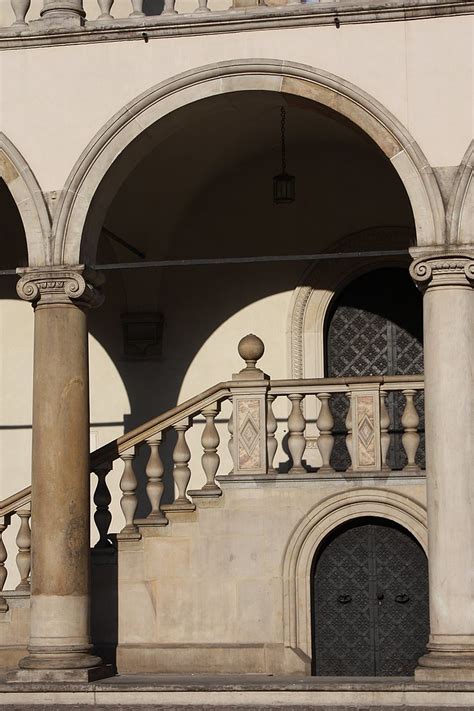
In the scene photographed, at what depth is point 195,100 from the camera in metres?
13.2

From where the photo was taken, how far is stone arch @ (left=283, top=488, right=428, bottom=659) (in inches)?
536

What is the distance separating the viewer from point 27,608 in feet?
45.5

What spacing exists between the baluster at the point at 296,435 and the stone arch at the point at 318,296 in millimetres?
2358

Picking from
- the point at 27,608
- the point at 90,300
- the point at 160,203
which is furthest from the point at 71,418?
the point at 160,203

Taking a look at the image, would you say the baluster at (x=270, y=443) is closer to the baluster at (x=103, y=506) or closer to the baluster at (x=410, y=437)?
the baluster at (x=410, y=437)

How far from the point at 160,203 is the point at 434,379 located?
4.81 meters

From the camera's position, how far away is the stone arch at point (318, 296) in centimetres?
1627

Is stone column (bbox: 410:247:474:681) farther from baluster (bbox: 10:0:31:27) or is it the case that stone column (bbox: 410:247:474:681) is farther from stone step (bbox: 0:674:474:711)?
baluster (bbox: 10:0:31:27)

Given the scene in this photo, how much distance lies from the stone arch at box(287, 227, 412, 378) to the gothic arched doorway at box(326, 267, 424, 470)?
14 centimetres

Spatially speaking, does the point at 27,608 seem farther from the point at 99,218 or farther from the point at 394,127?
the point at 394,127

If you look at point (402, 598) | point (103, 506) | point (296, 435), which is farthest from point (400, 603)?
point (103, 506)

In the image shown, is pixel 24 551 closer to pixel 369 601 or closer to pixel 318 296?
pixel 369 601

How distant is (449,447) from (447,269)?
1352 millimetres

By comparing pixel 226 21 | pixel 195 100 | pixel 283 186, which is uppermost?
pixel 226 21
